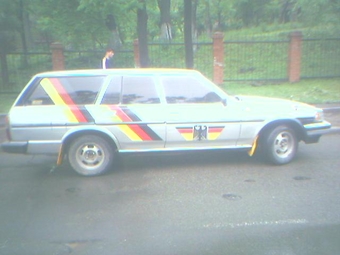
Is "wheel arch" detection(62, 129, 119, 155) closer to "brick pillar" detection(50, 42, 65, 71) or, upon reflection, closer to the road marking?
the road marking

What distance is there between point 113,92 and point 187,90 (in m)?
1.17

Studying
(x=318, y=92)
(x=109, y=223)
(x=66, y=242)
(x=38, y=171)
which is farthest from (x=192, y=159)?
(x=318, y=92)

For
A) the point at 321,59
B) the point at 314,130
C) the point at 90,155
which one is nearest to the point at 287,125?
the point at 314,130

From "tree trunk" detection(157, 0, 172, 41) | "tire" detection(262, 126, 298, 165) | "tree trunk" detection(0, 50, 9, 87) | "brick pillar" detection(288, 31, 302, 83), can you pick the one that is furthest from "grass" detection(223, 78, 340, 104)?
"tree trunk" detection(157, 0, 172, 41)

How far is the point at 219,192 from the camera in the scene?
22.0 ft

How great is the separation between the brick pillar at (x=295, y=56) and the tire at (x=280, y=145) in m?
10.5

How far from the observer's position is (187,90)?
25.3ft

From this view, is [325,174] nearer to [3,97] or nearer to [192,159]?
[192,159]

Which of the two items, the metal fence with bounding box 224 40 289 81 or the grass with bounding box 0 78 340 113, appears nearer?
the grass with bounding box 0 78 340 113

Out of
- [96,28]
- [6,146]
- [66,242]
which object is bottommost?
[66,242]

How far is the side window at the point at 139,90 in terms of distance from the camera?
300 inches

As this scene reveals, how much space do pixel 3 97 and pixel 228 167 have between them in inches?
457

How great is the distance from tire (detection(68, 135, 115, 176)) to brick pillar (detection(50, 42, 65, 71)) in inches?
413

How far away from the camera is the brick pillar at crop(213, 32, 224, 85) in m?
17.6
